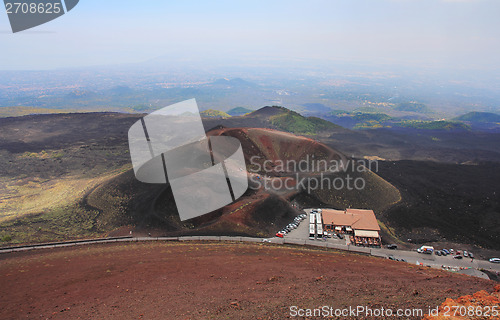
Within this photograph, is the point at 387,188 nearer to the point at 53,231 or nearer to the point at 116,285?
the point at 116,285

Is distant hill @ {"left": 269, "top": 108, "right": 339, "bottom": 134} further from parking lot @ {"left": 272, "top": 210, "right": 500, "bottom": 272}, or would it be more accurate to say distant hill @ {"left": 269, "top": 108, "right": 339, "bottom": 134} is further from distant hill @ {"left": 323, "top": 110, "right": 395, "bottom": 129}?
parking lot @ {"left": 272, "top": 210, "right": 500, "bottom": 272}

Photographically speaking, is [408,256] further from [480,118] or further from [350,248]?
[480,118]

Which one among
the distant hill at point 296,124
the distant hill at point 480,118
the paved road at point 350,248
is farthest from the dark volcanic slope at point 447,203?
the distant hill at point 480,118

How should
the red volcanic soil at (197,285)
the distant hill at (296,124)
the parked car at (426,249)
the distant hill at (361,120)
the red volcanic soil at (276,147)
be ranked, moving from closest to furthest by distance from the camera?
the red volcanic soil at (197,285), the parked car at (426,249), the red volcanic soil at (276,147), the distant hill at (296,124), the distant hill at (361,120)

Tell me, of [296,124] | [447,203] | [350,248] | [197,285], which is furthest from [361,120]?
[197,285]

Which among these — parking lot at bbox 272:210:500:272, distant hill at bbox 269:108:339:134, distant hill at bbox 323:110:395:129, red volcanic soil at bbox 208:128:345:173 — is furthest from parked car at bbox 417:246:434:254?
distant hill at bbox 323:110:395:129

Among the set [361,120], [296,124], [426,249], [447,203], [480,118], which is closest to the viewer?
[426,249]

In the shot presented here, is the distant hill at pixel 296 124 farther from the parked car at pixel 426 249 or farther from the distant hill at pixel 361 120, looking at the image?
the parked car at pixel 426 249

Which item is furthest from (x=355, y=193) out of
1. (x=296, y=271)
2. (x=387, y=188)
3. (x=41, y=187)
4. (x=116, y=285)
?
(x=41, y=187)
